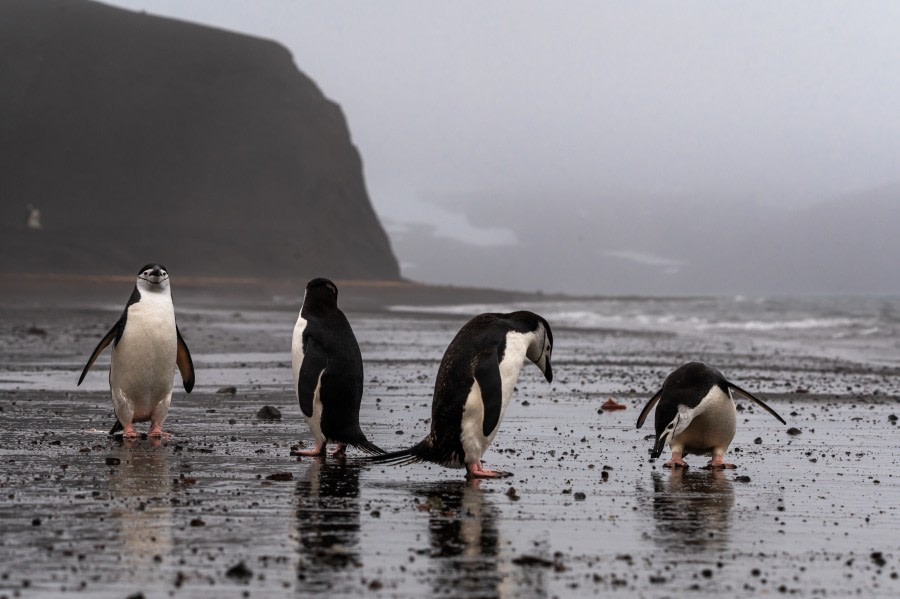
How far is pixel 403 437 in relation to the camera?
939 cm

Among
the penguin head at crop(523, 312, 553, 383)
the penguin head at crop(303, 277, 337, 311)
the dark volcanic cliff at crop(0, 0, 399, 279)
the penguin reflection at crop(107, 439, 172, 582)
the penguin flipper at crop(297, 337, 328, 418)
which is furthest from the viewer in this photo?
the dark volcanic cliff at crop(0, 0, 399, 279)

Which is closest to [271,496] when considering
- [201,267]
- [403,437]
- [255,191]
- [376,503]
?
[376,503]

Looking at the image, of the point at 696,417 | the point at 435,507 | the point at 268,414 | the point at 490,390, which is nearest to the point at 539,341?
the point at 490,390

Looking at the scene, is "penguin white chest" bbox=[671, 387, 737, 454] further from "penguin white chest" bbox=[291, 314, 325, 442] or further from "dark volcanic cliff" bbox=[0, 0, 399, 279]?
"dark volcanic cliff" bbox=[0, 0, 399, 279]

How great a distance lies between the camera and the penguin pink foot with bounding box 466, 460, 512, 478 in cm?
743

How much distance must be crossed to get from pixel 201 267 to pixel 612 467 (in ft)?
223

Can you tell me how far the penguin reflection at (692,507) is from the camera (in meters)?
5.71

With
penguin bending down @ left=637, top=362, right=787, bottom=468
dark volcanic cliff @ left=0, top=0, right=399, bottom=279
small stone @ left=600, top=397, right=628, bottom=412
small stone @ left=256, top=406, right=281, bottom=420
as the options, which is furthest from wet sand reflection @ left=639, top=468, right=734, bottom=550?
dark volcanic cliff @ left=0, top=0, right=399, bottom=279

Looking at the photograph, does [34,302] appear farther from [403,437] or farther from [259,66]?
[259,66]

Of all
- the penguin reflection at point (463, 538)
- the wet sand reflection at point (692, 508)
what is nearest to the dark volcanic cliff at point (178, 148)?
the wet sand reflection at point (692, 508)

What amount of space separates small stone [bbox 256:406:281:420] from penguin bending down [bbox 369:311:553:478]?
8.66 ft

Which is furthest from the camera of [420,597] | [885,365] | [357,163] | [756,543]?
[357,163]

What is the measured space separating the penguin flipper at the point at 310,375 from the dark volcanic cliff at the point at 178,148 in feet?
215

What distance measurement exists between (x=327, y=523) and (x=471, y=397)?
1.97 metres
